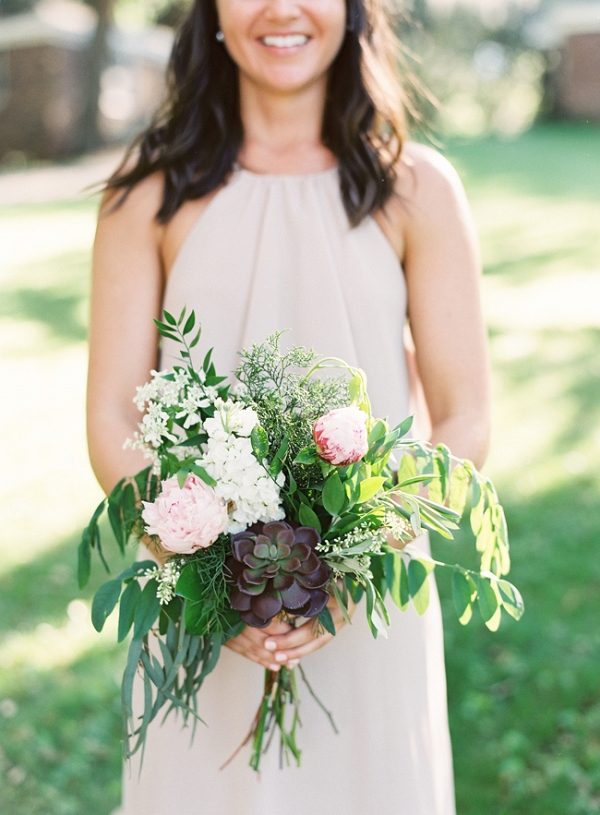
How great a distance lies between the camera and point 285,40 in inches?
78.5

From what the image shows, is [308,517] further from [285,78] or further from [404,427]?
[285,78]

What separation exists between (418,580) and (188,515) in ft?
1.78

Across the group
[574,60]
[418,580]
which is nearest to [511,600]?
[418,580]

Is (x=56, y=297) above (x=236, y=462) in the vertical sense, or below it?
below

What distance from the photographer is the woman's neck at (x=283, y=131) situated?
2199mm

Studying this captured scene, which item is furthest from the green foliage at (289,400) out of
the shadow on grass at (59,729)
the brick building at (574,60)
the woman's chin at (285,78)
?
the brick building at (574,60)

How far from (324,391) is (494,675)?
255cm

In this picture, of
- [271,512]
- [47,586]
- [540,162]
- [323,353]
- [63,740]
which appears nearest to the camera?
[271,512]

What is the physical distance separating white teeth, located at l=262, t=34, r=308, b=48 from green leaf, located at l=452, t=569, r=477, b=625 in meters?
1.19

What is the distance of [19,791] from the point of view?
3344mm

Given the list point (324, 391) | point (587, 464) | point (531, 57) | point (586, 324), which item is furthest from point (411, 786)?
point (531, 57)

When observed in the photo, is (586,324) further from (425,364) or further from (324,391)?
(324,391)

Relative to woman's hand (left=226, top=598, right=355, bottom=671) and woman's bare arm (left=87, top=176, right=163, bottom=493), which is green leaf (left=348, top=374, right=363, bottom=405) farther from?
woman's bare arm (left=87, top=176, right=163, bottom=493)

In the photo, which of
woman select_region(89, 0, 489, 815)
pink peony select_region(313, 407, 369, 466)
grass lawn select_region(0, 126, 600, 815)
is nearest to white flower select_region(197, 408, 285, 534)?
pink peony select_region(313, 407, 369, 466)
